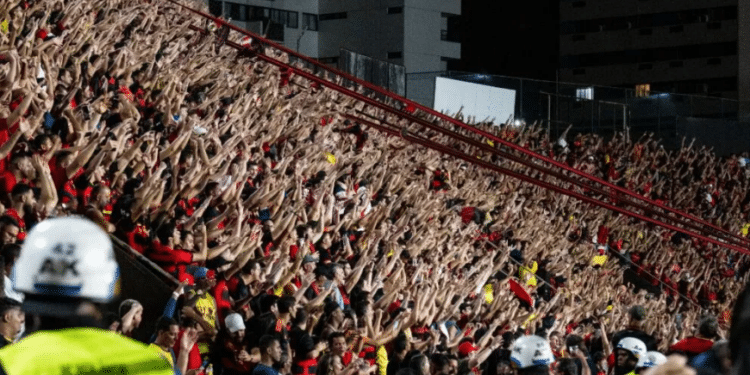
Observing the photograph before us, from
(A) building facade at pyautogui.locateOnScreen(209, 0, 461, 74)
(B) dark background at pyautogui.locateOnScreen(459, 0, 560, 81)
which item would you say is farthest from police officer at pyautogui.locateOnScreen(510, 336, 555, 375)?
(B) dark background at pyautogui.locateOnScreen(459, 0, 560, 81)

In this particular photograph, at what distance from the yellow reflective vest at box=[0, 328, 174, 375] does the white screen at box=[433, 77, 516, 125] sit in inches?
915

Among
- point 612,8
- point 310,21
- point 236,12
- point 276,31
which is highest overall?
point 612,8

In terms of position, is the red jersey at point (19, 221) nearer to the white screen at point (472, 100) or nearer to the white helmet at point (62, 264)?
the white helmet at point (62, 264)

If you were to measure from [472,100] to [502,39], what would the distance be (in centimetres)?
3285

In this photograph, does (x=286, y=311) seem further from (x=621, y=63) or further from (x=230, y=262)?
(x=621, y=63)

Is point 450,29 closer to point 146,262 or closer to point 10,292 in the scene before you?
point 146,262

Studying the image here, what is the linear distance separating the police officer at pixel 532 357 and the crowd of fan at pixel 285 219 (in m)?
0.78

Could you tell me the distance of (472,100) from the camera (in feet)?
85.5

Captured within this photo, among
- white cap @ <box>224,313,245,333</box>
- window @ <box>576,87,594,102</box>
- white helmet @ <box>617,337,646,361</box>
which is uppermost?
window @ <box>576,87,594,102</box>

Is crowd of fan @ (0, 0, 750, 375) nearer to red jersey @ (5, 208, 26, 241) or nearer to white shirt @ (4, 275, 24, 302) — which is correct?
red jersey @ (5, 208, 26, 241)

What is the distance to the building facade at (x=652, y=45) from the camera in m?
61.5

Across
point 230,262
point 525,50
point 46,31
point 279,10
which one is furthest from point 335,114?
point 525,50

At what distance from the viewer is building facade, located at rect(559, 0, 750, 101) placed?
61.5 metres

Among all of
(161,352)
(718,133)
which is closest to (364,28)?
(718,133)
